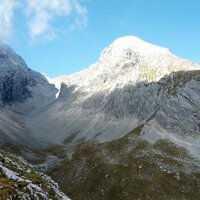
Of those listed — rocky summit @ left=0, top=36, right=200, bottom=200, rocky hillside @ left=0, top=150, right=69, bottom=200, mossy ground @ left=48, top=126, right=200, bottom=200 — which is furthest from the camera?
rocky summit @ left=0, top=36, right=200, bottom=200

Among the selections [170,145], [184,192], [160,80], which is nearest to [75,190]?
[184,192]

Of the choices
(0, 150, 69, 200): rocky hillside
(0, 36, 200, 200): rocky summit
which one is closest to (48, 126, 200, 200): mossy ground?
(0, 36, 200, 200): rocky summit

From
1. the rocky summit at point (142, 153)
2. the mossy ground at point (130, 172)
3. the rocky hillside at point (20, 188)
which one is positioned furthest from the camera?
the rocky summit at point (142, 153)

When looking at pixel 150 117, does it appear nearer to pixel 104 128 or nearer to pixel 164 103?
pixel 164 103

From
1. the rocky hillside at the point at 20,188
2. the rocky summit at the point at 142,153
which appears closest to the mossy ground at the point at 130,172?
the rocky summit at the point at 142,153

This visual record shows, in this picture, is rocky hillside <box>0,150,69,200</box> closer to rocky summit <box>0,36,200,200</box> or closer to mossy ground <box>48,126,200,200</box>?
mossy ground <box>48,126,200,200</box>

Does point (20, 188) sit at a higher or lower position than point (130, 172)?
lower

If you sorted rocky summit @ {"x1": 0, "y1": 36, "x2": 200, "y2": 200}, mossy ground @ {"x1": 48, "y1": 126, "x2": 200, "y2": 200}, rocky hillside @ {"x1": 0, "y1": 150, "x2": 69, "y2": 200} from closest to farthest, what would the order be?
1. rocky hillside @ {"x1": 0, "y1": 150, "x2": 69, "y2": 200}
2. mossy ground @ {"x1": 48, "y1": 126, "x2": 200, "y2": 200}
3. rocky summit @ {"x1": 0, "y1": 36, "x2": 200, "y2": 200}

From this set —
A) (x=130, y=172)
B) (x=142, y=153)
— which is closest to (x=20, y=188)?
(x=130, y=172)

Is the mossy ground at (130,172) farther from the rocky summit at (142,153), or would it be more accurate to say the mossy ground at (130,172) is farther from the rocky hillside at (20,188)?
the rocky hillside at (20,188)

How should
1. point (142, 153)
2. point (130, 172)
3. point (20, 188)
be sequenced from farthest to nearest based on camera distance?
point (142, 153)
point (130, 172)
point (20, 188)

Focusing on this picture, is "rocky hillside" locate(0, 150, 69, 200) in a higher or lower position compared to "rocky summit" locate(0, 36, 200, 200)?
lower

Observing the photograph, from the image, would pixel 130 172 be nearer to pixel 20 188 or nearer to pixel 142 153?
pixel 142 153
